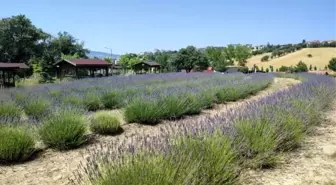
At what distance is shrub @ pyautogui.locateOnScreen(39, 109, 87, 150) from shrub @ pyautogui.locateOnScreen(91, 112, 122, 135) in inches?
30.8

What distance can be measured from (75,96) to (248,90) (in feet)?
23.0

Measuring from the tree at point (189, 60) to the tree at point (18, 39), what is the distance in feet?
93.0

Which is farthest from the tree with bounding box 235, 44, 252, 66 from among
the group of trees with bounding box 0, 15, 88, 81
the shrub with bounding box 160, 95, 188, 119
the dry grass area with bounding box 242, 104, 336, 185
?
the dry grass area with bounding box 242, 104, 336, 185

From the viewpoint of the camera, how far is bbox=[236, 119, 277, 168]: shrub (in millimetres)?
3823

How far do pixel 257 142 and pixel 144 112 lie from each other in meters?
3.83

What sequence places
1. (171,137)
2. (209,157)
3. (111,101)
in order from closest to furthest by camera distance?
(209,157) → (171,137) → (111,101)

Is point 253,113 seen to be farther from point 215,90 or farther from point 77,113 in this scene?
point 215,90

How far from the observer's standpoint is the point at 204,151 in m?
3.05

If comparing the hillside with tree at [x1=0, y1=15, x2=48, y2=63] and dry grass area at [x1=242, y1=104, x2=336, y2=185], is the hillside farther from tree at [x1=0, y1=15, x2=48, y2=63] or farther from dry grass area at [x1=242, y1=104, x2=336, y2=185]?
dry grass area at [x1=242, y1=104, x2=336, y2=185]

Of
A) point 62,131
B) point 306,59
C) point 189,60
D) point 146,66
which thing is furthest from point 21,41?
point 306,59

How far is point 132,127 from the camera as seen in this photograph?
7.15 m

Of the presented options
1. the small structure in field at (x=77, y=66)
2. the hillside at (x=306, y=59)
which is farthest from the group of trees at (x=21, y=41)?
the hillside at (x=306, y=59)

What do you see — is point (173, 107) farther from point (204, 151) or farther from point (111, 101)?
point (204, 151)

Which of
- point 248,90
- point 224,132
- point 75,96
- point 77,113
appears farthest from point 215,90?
point 224,132
